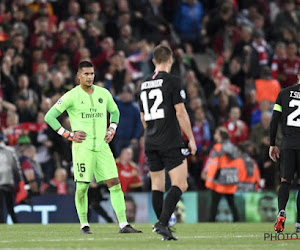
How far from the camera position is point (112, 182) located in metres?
13.5

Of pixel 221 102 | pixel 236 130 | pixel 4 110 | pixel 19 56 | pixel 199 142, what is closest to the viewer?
pixel 4 110

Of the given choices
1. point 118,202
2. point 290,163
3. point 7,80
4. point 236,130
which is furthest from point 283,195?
point 7,80

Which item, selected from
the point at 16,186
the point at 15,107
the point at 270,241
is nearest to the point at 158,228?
the point at 270,241

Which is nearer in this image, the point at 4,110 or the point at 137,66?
the point at 4,110

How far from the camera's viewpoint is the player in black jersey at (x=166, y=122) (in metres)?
12.0

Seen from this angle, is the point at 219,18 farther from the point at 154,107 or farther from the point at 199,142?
the point at 154,107

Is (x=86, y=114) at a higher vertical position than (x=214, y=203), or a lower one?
higher

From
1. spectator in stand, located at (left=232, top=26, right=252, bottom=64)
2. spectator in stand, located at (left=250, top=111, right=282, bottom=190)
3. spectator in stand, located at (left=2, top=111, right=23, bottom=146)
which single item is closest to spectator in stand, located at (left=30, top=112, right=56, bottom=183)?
spectator in stand, located at (left=2, top=111, right=23, bottom=146)

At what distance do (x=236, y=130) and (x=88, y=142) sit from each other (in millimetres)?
8683

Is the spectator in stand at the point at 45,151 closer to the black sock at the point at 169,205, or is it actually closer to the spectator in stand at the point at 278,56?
the spectator in stand at the point at 278,56

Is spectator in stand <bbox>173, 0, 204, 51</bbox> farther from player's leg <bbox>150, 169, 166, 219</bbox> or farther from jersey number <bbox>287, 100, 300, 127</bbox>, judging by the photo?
player's leg <bbox>150, 169, 166, 219</bbox>

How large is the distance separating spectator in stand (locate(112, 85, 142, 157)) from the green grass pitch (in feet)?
18.5

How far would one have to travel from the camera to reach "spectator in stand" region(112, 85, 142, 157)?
21.0m

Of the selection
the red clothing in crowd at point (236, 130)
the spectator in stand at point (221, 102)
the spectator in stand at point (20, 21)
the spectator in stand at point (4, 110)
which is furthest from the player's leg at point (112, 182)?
the spectator in stand at point (221, 102)
